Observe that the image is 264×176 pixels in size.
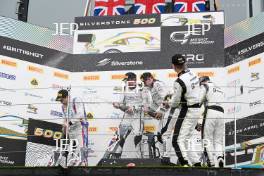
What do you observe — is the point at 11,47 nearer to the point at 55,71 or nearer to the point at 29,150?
the point at 55,71

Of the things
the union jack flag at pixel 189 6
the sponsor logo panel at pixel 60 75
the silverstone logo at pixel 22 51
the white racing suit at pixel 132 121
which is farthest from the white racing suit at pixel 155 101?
the silverstone logo at pixel 22 51

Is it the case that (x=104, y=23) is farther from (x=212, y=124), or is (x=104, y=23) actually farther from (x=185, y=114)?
(x=185, y=114)

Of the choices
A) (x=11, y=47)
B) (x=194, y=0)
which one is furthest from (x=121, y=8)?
(x=11, y=47)

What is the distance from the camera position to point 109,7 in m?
14.8

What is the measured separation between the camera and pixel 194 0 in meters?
14.6

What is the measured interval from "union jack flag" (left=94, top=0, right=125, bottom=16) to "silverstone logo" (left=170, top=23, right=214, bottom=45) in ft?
5.51

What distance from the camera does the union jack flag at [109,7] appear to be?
14.8 metres

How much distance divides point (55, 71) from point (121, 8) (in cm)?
195

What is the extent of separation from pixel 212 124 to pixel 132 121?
5.59 feet

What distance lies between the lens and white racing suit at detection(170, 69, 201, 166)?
1030cm

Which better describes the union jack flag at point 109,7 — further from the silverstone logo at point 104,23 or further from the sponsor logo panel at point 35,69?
the sponsor logo panel at point 35,69

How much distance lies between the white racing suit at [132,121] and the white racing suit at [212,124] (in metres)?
1.32

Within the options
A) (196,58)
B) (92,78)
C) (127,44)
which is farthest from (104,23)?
(196,58)

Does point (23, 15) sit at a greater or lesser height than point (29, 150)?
greater
